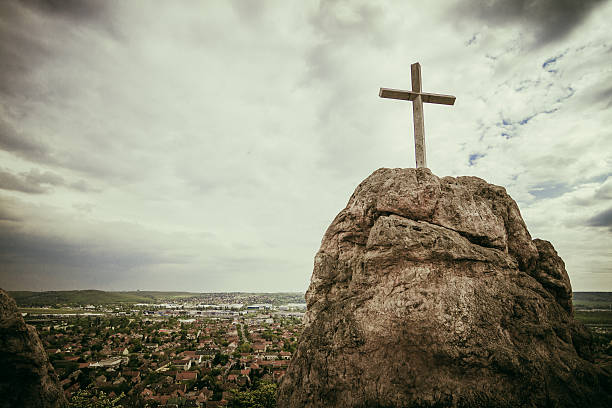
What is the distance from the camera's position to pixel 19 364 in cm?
872

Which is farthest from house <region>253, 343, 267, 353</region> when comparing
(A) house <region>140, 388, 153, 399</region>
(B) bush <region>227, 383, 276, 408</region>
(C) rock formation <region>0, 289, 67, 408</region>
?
(C) rock formation <region>0, 289, 67, 408</region>

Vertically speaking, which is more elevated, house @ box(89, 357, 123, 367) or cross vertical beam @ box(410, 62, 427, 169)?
cross vertical beam @ box(410, 62, 427, 169)

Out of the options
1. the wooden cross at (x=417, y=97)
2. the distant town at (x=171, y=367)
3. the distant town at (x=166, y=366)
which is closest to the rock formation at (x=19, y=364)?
the distant town at (x=171, y=367)

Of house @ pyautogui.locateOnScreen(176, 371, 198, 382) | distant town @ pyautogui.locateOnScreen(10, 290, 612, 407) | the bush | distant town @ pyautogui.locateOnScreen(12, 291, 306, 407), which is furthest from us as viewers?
house @ pyautogui.locateOnScreen(176, 371, 198, 382)

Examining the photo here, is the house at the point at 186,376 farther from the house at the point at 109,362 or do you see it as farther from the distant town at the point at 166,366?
the house at the point at 109,362

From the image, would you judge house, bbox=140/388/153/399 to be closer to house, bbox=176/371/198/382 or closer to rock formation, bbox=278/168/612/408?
house, bbox=176/371/198/382

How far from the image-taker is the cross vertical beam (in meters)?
11.1

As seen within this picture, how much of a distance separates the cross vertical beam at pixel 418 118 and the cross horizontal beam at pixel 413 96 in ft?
0.68

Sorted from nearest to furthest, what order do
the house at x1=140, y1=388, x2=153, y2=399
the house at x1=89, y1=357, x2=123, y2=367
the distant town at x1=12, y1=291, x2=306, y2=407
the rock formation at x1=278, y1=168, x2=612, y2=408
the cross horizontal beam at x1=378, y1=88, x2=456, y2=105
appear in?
the rock formation at x1=278, y1=168, x2=612, y2=408 → the cross horizontal beam at x1=378, y1=88, x2=456, y2=105 → the distant town at x1=12, y1=291, x2=306, y2=407 → the house at x1=140, y1=388, x2=153, y2=399 → the house at x1=89, y1=357, x2=123, y2=367

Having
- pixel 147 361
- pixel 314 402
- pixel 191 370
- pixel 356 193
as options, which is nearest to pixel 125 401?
pixel 191 370

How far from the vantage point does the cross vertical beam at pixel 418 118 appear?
36.6 feet

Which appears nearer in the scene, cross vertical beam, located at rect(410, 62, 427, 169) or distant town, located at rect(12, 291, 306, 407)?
cross vertical beam, located at rect(410, 62, 427, 169)

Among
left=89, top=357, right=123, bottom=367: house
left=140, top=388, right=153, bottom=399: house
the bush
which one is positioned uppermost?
the bush

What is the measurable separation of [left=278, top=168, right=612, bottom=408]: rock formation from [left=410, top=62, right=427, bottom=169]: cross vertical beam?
1.57 meters
